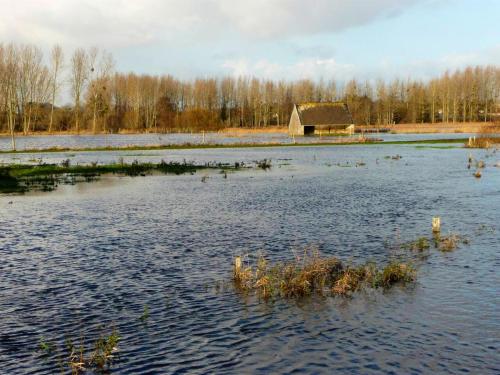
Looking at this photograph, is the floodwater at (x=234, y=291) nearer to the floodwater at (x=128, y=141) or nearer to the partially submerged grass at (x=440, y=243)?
the partially submerged grass at (x=440, y=243)

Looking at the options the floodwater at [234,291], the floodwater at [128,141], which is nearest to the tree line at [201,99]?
the floodwater at [128,141]

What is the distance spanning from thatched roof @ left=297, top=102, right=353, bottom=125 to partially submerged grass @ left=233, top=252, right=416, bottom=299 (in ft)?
325

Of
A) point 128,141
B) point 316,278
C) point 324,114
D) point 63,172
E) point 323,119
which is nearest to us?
point 316,278

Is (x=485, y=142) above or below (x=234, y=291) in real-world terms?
above

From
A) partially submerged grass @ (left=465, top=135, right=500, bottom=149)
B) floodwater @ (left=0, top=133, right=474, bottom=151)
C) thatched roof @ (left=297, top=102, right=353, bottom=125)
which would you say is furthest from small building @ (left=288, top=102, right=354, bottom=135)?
partially submerged grass @ (left=465, top=135, right=500, bottom=149)

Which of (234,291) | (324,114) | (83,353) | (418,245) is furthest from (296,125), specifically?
(83,353)

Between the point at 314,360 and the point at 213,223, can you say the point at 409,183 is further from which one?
the point at 314,360

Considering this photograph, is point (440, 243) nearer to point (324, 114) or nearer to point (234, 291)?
point (234, 291)

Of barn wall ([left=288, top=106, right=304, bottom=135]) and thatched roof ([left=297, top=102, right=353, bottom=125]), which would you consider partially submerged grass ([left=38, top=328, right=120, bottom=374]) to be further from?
barn wall ([left=288, top=106, right=304, bottom=135])

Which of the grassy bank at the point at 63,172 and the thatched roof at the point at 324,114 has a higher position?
the thatched roof at the point at 324,114

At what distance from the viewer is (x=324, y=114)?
112125 mm

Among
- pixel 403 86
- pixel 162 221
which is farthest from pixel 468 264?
pixel 403 86

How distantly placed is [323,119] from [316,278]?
10068cm

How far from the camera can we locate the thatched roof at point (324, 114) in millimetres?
111125
